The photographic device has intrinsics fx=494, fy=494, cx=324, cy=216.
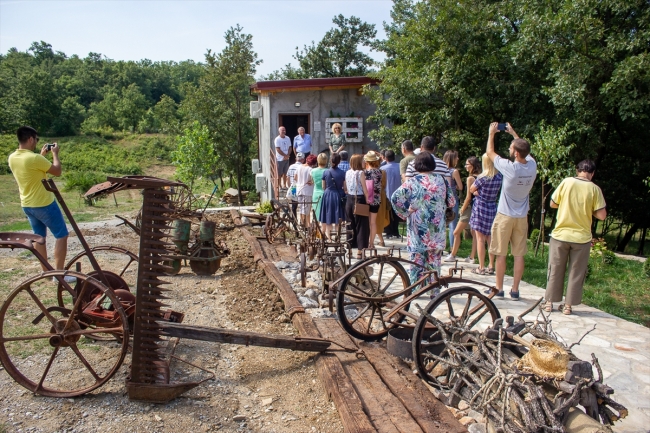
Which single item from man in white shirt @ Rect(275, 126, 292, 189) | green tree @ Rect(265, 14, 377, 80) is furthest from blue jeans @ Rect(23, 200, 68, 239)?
green tree @ Rect(265, 14, 377, 80)

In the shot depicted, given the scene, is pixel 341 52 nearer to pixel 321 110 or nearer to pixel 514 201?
pixel 321 110

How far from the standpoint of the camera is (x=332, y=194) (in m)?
8.42

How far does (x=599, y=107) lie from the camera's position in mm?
11133

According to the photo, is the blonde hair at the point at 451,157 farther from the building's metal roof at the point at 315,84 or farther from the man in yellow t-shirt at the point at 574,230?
the building's metal roof at the point at 315,84

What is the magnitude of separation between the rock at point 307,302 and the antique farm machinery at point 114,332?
4.93 ft

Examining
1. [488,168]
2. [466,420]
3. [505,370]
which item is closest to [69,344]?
[466,420]

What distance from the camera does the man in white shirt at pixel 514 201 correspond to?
19.1 ft

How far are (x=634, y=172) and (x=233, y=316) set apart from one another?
1269cm

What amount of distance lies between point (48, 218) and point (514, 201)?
5844 mm

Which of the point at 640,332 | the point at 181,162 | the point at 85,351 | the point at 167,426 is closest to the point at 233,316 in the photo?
Result: the point at 85,351

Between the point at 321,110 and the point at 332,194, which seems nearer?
the point at 332,194

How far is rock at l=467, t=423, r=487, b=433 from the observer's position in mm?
3553

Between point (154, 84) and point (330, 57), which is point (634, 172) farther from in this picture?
point (154, 84)

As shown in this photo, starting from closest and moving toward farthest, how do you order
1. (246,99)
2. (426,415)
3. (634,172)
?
(426,415)
(634,172)
(246,99)
